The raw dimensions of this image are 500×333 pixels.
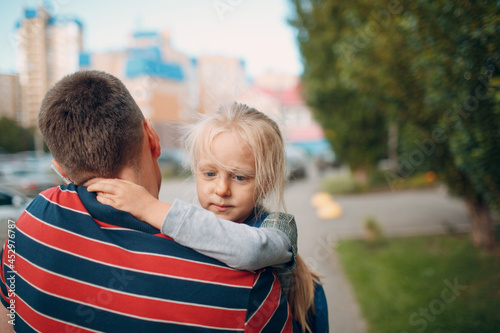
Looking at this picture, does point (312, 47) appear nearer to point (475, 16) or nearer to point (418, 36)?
point (418, 36)

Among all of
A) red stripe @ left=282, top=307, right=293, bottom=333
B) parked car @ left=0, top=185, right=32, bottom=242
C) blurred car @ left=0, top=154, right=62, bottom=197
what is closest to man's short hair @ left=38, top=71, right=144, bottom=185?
red stripe @ left=282, top=307, right=293, bottom=333

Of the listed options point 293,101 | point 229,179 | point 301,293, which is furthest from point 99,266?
point 293,101

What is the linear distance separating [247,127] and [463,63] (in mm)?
2413

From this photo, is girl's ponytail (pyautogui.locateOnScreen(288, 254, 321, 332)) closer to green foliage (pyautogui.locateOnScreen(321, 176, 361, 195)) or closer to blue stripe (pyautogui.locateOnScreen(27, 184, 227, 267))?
blue stripe (pyautogui.locateOnScreen(27, 184, 227, 267))

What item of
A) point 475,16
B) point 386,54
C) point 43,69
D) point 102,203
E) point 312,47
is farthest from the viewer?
point 312,47

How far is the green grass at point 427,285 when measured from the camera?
3.90m

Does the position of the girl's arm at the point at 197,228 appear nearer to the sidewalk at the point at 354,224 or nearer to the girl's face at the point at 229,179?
the girl's face at the point at 229,179

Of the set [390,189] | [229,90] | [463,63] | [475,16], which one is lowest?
[390,189]

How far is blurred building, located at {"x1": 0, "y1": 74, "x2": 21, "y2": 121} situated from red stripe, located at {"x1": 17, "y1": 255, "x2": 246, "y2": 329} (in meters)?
2.43

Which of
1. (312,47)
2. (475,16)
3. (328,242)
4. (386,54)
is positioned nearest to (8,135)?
(475,16)

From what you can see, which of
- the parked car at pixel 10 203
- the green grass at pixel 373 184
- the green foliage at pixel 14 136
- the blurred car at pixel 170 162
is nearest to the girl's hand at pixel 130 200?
the green foliage at pixel 14 136

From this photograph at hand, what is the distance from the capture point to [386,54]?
480 centimetres

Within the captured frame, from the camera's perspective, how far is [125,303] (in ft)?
3.63

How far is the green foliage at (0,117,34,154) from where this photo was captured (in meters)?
3.37
